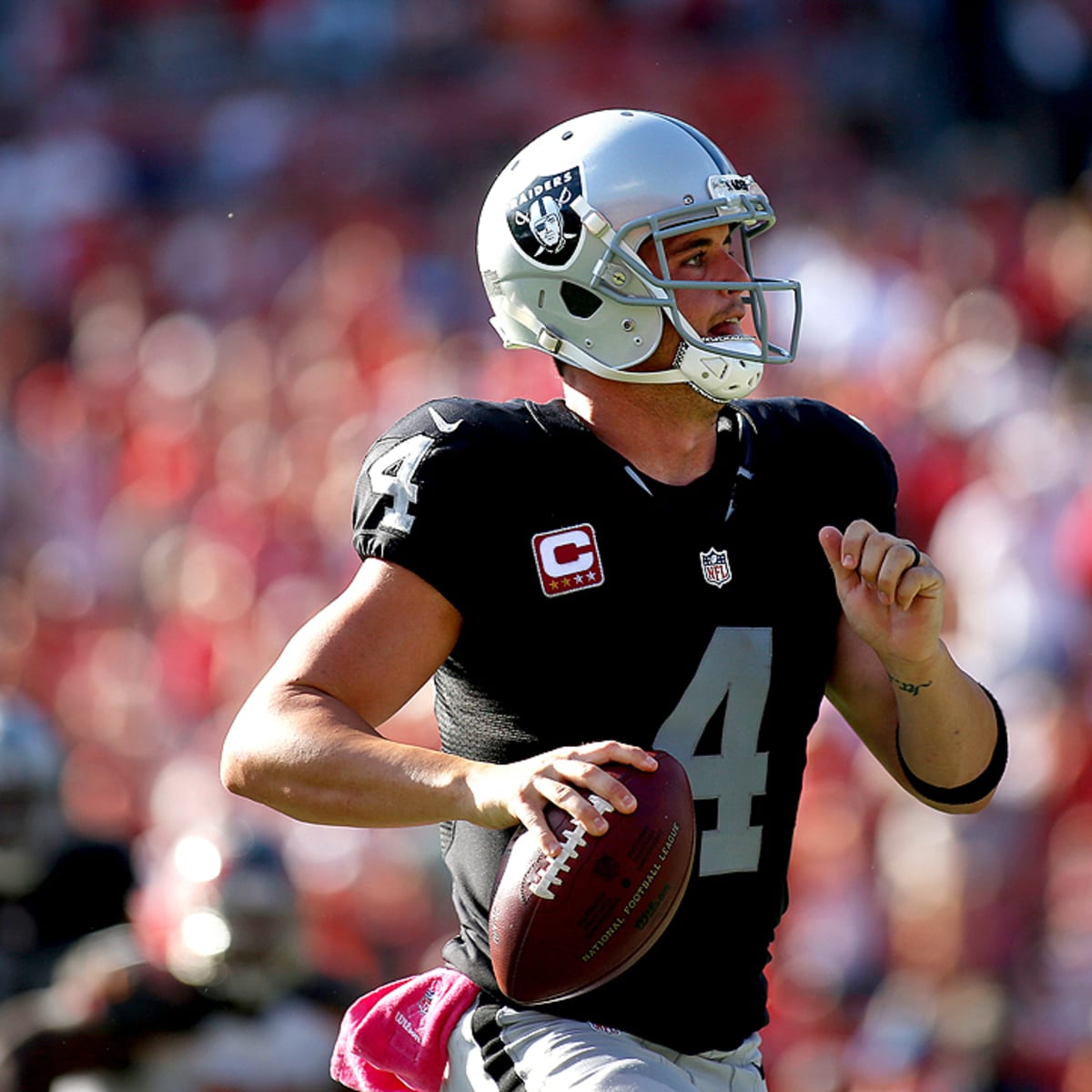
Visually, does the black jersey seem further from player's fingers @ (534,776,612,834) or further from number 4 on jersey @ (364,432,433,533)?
player's fingers @ (534,776,612,834)

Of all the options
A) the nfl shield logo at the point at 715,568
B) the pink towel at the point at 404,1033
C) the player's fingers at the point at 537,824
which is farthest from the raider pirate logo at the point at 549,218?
the pink towel at the point at 404,1033

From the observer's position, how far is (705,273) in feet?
10.6

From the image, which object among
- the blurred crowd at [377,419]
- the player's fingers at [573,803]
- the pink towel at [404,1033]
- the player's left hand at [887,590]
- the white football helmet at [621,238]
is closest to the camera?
the player's fingers at [573,803]

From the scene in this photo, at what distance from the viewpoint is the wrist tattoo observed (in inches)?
122

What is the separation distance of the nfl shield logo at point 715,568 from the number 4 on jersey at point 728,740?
3.0 inches

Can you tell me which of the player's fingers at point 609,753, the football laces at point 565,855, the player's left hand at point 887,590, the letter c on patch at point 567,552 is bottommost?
the football laces at point 565,855

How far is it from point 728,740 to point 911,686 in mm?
301

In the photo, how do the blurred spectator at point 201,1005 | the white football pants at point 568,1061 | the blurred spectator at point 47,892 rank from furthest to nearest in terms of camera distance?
the blurred spectator at point 47,892 < the blurred spectator at point 201,1005 < the white football pants at point 568,1061

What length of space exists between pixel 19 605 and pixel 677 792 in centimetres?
890

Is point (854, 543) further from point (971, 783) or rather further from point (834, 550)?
point (971, 783)

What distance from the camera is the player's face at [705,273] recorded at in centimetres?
320

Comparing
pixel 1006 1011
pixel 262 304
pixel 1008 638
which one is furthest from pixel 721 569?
pixel 262 304

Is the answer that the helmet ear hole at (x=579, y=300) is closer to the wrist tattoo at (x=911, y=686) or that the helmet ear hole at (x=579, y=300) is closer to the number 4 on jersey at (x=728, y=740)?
the number 4 on jersey at (x=728, y=740)

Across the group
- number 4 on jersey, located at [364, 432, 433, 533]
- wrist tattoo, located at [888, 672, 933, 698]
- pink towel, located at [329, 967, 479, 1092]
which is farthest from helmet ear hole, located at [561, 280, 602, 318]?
Result: pink towel, located at [329, 967, 479, 1092]
